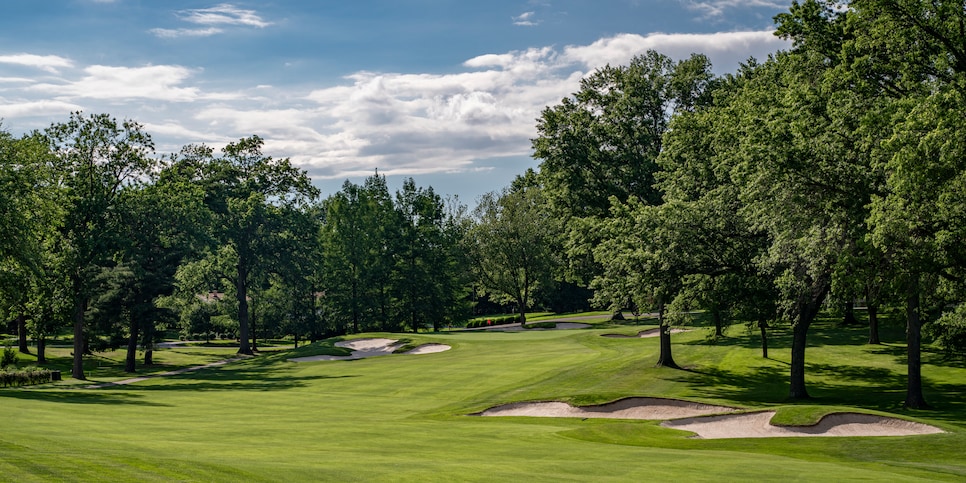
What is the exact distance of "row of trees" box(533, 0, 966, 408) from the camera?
22.8 m

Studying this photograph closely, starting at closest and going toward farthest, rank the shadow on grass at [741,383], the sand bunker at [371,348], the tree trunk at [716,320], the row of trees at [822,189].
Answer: the row of trees at [822,189]
the shadow on grass at [741,383]
the tree trunk at [716,320]
the sand bunker at [371,348]

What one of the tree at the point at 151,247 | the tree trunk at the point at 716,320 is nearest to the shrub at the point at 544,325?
the tree trunk at the point at 716,320

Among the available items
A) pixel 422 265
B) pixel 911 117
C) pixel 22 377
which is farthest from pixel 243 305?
pixel 911 117

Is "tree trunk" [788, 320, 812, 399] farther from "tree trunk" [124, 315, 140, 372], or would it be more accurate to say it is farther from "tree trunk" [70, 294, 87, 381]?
"tree trunk" [124, 315, 140, 372]

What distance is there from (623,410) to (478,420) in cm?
593

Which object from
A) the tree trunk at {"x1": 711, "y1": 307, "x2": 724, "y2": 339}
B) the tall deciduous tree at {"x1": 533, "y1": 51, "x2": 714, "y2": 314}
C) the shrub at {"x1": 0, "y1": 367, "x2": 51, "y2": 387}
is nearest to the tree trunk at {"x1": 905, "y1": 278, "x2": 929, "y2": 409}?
the tree trunk at {"x1": 711, "y1": 307, "x2": 724, "y2": 339}

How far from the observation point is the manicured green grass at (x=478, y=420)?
14.9m

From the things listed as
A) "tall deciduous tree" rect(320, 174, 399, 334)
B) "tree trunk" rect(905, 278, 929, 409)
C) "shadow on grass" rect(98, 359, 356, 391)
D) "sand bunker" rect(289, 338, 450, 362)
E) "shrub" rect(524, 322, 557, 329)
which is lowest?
"shadow on grass" rect(98, 359, 356, 391)

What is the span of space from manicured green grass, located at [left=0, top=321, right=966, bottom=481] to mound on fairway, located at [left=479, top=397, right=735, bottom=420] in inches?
34.3

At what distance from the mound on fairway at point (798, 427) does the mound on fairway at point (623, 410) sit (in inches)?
78.2

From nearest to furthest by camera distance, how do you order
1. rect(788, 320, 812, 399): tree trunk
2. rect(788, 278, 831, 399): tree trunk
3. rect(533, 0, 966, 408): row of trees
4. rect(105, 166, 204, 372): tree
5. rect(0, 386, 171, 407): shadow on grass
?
rect(533, 0, 966, 408): row of trees < rect(788, 278, 831, 399): tree trunk < rect(788, 320, 812, 399): tree trunk < rect(0, 386, 171, 407): shadow on grass < rect(105, 166, 204, 372): tree

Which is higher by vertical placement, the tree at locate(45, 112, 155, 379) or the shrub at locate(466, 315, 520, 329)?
the tree at locate(45, 112, 155, 379)

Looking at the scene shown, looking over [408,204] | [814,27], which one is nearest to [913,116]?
[814,27]

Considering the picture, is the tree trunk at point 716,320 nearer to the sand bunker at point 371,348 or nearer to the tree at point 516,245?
the sand bunker at point 371,348
